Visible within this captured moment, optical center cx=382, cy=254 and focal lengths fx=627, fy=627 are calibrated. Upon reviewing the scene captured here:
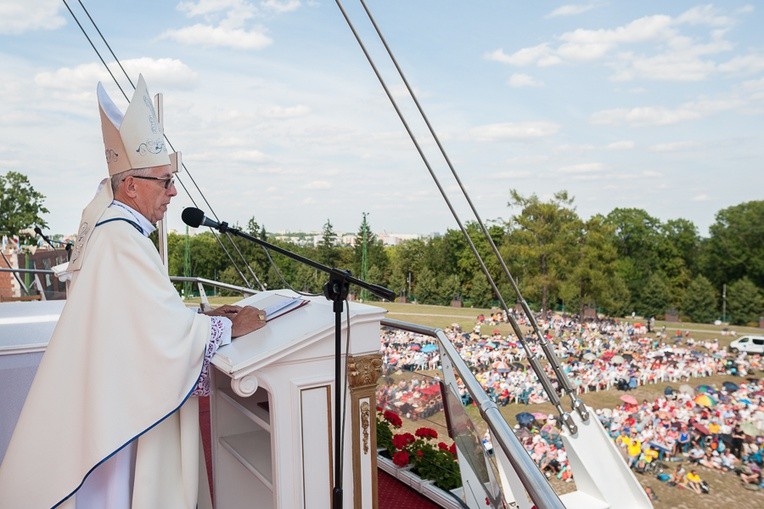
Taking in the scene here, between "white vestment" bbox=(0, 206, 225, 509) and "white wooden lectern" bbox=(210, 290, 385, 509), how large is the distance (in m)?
0.13

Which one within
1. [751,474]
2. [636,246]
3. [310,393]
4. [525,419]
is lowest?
[751,474]

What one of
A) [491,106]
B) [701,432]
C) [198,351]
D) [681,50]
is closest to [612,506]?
[198,351]

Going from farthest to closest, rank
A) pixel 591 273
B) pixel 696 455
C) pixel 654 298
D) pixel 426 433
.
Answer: pixel 654 298, pixel 591 273, pixel 696 455, pixel 426 433

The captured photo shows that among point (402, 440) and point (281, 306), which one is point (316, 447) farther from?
point (402, 440)

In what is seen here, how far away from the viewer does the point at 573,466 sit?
11.3 feet

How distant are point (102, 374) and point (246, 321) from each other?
1.07 feet

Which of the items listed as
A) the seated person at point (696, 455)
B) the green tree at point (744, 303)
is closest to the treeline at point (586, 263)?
the green tree at point (744, 303)

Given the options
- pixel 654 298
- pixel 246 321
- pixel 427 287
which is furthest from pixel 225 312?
pixel 654 298

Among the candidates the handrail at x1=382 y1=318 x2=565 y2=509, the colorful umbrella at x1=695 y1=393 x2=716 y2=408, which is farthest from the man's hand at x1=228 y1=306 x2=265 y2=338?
the colorful umbrella at x1=695 y1=393 x2=716 y2=408

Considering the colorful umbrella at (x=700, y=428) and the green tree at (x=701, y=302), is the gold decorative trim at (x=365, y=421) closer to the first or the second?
the colorful umbrella at (x=700, y=428)

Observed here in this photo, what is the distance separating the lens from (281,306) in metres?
1.59

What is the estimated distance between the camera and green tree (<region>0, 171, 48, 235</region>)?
24.1 meters

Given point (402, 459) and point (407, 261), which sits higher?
point (407, 261)

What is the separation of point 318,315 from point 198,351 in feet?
0.92
